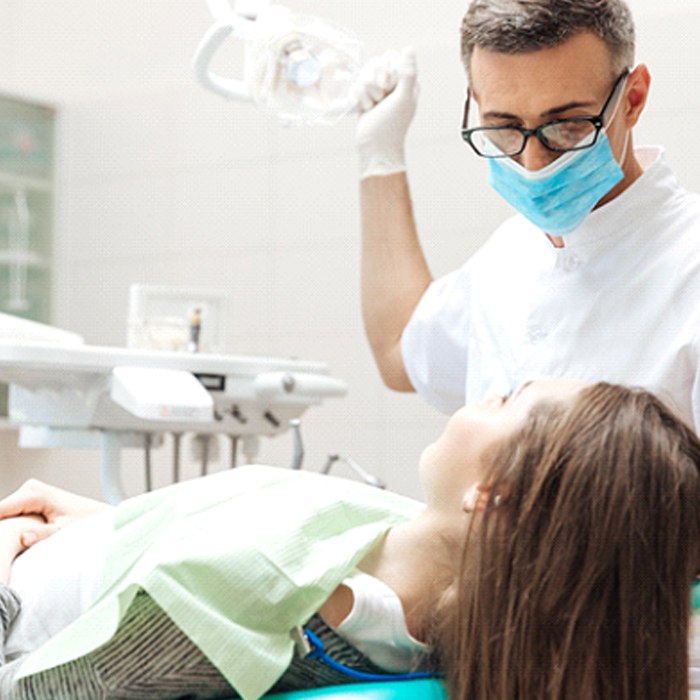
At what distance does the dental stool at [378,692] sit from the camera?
1218 mm

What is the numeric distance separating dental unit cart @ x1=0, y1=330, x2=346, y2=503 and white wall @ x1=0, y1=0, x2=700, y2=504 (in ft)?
3.23

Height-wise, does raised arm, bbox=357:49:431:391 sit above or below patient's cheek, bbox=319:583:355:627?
above

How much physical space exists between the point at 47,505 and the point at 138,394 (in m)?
0.96

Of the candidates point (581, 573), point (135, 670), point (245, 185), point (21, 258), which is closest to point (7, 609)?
point (135, 670)

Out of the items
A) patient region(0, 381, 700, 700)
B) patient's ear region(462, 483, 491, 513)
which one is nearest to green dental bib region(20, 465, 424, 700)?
patient region(0, 381, 700, 700)

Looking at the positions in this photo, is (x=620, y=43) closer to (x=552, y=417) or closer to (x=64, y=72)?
(x=552, y=417)

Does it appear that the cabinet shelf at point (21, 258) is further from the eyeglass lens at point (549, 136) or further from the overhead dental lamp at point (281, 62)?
the eyeglass lens at point (549, 136)

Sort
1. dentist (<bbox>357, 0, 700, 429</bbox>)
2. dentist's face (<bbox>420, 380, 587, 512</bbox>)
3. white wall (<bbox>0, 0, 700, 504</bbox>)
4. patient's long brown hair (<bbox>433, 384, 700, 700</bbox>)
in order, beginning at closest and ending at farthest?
patient's long brown hair (<bbox>433, 384, 700, 700</bbox>) < dentist's face (<bbox>420, 380, 587, 512</bbox>) < dentist (<bbox>357, 0, 700, 429</bbox>) < white wall (<bbox>0, 0, 700, 504</bbox>)

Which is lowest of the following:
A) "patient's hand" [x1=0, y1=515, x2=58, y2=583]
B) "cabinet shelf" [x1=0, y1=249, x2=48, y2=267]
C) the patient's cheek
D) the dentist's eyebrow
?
"patient's hand" [x1=0, y1=515, x2=58, y2=583]

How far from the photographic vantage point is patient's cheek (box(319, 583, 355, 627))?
1.26 meters

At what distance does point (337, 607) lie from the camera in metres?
1.26

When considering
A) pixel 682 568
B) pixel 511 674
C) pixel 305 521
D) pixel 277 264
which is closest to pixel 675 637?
pixel 682 568

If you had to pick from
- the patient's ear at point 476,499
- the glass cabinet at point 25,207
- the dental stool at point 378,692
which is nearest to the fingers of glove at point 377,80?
the patient's ear at point 476,499

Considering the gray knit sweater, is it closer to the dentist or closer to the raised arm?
the dentist
